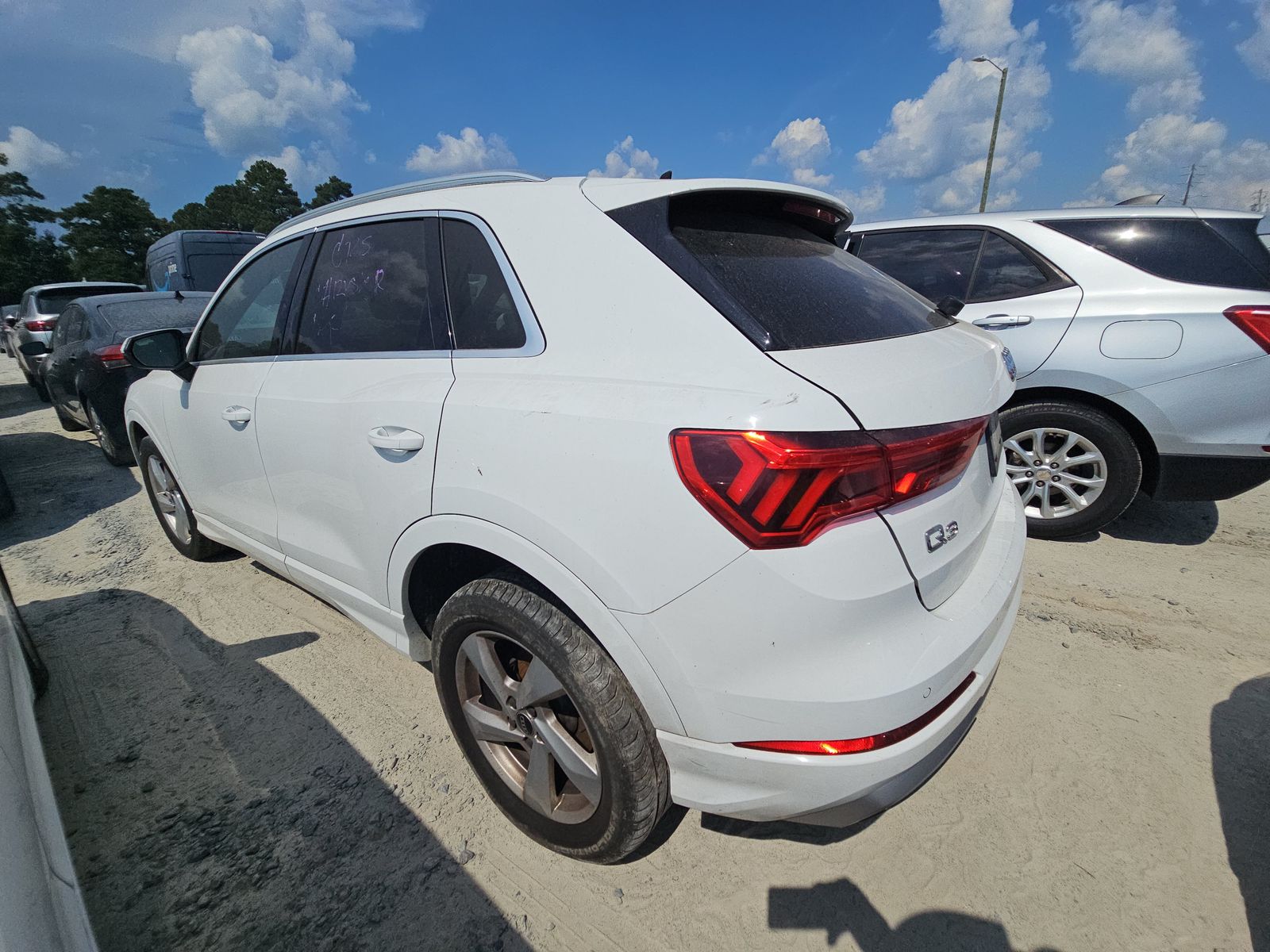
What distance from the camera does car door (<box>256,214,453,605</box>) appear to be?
1733 mm

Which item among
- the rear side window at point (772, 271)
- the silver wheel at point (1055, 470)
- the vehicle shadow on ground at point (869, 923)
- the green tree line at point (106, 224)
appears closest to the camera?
the rear side window at point (772, 271)

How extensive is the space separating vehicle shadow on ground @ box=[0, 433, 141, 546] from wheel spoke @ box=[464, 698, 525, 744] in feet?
14.7

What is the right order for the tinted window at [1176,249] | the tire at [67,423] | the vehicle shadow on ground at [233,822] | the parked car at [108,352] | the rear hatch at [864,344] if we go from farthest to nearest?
the tire at [67,423] → the parked car at [108,352] → the tinted window at [1176,249] → the vehicle shadow on ground at [233,822] → the rear hatch at [864,344]

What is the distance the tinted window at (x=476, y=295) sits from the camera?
1.62 meters

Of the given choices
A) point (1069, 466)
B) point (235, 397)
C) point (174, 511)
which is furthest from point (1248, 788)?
point (174, 511)

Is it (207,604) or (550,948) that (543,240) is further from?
(207,604)

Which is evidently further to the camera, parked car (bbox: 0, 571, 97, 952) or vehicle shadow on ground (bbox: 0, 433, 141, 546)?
vehicle shadow on ground (bbox: 0, 433, 141, 546)

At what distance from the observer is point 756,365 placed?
4.05ft

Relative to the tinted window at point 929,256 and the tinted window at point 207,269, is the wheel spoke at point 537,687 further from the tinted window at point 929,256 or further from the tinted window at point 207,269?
the tinted window at point 207,269

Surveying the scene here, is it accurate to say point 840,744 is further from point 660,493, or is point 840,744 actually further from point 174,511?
point 174,511

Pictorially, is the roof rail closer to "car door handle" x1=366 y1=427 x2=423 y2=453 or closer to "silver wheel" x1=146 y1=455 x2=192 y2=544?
"car door handle" x1=366 y1=427 x2=423 y2=453

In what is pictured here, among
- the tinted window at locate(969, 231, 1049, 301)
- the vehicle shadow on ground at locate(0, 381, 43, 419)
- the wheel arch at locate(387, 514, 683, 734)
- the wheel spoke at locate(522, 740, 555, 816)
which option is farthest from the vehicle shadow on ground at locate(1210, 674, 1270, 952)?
the vehicle shadow on ground at locate(0, 381, 43, 419)

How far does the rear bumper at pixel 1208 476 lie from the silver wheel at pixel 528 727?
3.27 metres

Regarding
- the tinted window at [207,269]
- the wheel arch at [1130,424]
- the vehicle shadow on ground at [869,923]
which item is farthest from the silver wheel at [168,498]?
the tinted window at [207,269]
